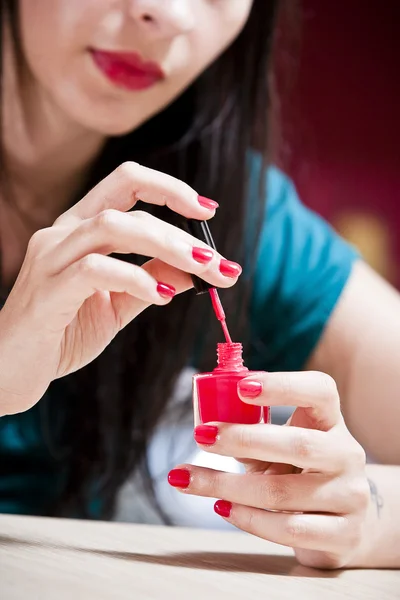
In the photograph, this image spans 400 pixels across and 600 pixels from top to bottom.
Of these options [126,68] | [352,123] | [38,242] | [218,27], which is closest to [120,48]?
[126,68]

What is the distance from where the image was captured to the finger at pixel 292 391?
25.2 inches

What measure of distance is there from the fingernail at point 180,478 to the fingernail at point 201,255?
0.20 m

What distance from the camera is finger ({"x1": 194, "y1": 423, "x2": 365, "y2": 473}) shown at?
0.65m

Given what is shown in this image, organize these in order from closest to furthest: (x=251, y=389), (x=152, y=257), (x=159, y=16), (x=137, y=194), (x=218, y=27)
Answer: (x=251, y=389) → (x=137, y=194) → (x=152, y=257) → (x=159, y=16) → (x=218, y=27)

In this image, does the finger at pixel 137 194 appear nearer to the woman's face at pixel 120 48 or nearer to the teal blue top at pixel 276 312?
the woman's face at pixel 120 48

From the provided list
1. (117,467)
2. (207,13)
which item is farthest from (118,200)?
(117,467)

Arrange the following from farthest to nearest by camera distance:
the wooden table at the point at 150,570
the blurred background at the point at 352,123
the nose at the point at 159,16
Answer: the blurred background at the point at 352,123 < the nose at the point at 159,16 < the wooden table at the point at 150,570

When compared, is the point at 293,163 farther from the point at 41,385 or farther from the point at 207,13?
the point at 41,385

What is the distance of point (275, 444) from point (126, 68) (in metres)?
0.67

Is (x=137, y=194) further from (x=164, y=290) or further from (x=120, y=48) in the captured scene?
(x=120, y=48)

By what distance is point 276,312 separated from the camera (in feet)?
4.78

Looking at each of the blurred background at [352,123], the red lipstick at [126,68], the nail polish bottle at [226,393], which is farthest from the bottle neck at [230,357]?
the blurred background at [352,123]

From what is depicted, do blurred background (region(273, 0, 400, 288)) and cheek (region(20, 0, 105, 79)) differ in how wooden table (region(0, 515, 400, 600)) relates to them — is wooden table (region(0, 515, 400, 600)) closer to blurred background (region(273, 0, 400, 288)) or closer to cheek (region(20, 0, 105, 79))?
cheek (region(20, 0, 105, 79))

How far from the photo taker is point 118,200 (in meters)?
0.73
